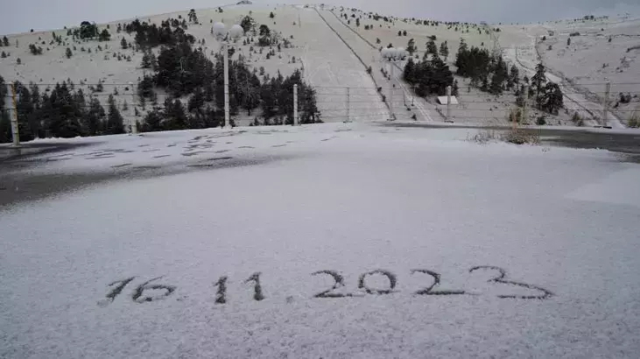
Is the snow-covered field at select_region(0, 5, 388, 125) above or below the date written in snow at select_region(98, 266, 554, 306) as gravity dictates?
above

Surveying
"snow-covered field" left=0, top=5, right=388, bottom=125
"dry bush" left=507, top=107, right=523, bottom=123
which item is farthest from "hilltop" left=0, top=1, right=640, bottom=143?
"dry bush" left=507, top=107, right=523, bottom=123

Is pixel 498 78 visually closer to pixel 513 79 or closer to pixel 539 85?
pixel 513 79

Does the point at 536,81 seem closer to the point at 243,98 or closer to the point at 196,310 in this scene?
the point at 243,98

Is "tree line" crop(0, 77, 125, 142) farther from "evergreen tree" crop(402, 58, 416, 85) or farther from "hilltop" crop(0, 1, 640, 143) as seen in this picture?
"evergreen tree" crop(402, 58, 416, 85)

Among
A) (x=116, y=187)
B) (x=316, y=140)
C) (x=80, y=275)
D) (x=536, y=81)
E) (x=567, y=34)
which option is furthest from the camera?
(x=567, y=34)

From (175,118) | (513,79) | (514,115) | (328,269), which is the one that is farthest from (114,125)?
(513,79)

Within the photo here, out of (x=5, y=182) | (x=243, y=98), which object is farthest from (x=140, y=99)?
(x=5, y=182)

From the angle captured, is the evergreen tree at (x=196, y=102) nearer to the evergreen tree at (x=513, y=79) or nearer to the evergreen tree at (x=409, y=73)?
the evergreen tree at (x=409, y=73)

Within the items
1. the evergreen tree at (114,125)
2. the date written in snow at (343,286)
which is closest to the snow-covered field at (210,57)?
the evergreen tree at (114,125)
